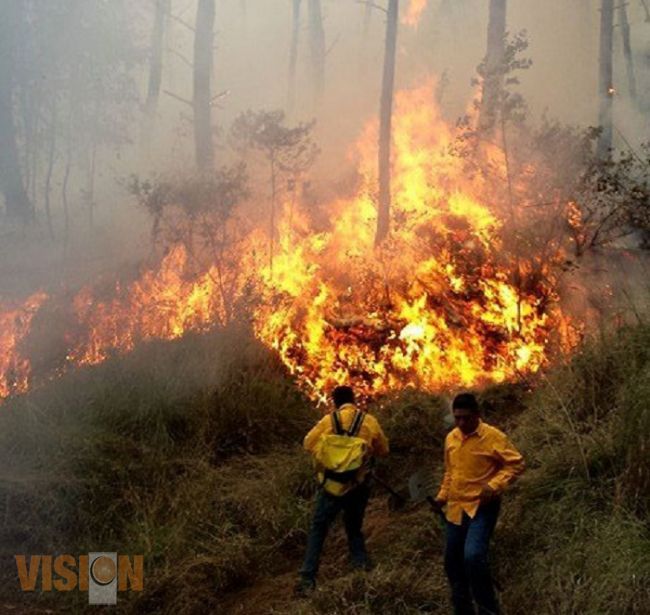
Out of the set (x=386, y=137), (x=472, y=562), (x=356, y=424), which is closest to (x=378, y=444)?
(x=356, y=424)

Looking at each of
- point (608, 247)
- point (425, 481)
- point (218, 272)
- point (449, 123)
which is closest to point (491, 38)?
point (449, 123)

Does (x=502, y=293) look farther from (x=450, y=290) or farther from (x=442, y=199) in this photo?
(x=442, y=199)

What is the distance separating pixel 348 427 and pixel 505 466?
6.19ft

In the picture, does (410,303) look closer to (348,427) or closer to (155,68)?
(348,427)

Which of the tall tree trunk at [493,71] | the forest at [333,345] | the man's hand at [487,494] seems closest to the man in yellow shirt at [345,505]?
the forest at [333,345]

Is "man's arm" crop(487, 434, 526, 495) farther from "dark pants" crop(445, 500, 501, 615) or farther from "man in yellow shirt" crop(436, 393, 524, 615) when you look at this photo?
"dark pants" crop(445, 500, 501, 615)

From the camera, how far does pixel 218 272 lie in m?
15.8

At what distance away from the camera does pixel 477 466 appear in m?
5.29

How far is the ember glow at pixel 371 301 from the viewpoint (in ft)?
40.8

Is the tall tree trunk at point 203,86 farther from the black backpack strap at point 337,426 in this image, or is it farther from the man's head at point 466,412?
the man's head at point 466,412

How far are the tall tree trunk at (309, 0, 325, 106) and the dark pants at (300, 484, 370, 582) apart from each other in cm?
2411

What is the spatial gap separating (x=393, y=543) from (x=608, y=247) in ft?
29.1
